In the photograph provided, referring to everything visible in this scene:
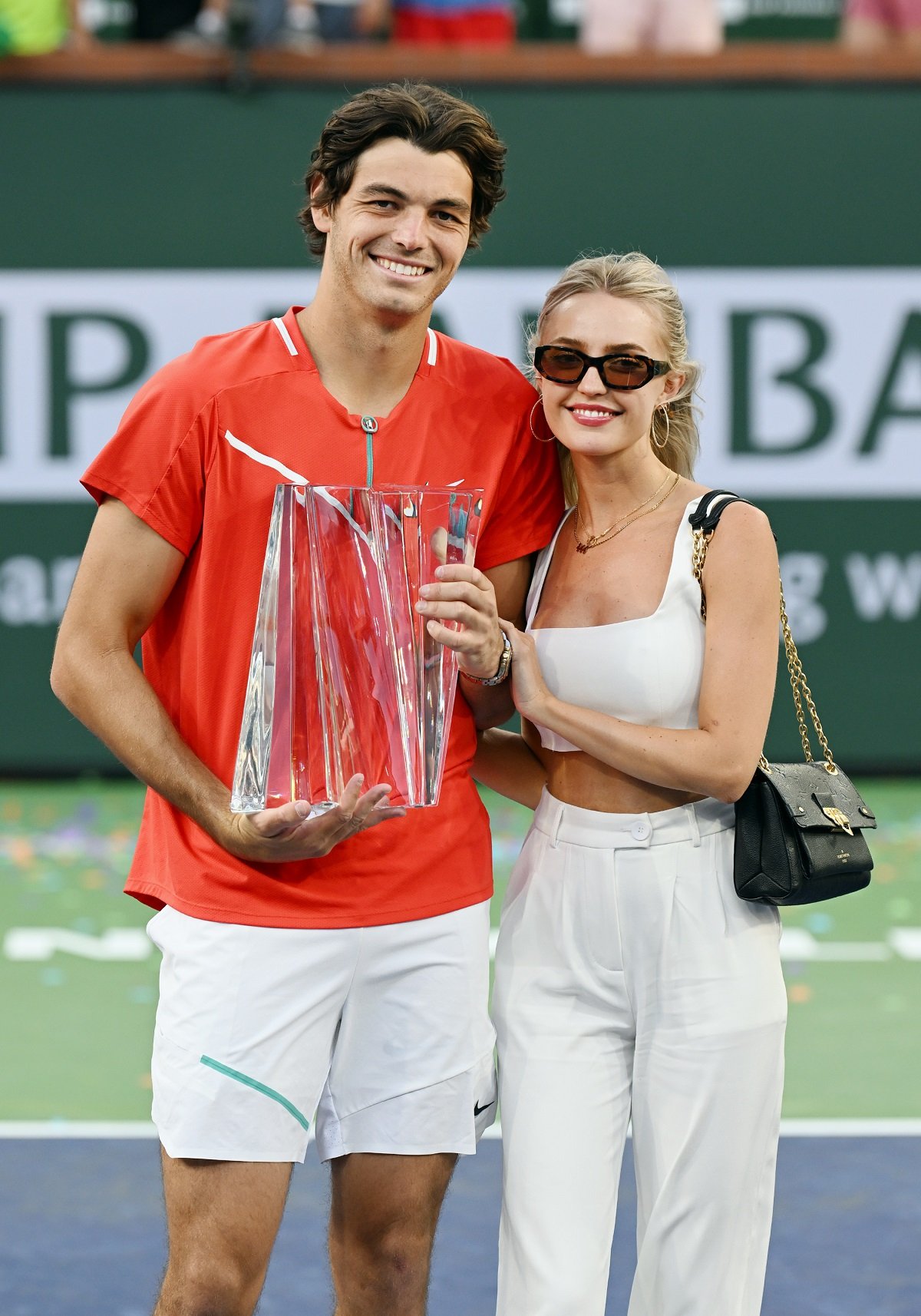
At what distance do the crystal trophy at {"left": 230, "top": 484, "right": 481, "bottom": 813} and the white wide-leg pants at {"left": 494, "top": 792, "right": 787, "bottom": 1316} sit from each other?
35 cm

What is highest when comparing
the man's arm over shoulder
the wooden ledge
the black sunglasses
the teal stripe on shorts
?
the wooden ledge

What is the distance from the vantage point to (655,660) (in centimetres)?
266

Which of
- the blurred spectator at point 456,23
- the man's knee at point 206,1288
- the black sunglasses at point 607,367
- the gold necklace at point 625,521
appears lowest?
the man's knee at point 206,1288

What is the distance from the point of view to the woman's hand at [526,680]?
263cm

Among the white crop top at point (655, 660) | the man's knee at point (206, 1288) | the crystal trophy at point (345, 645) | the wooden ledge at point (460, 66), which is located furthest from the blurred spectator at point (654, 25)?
the man's knee at point (206, 1288)

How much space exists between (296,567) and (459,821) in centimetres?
54

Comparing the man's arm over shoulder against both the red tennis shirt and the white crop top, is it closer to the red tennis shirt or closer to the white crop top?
the red tennis shirt

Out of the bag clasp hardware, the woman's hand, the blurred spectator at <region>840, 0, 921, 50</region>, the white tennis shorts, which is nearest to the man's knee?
the white tennis shorts

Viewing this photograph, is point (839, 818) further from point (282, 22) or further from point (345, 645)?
point (282, 22)

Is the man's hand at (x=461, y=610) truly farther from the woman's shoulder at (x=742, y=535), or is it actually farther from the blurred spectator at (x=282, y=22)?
the blurred spectator at (x=282, y=22)

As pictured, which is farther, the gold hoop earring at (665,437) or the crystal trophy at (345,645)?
the gold hoop earring at (665,437)

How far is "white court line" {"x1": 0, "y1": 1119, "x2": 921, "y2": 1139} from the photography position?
14.0 ft

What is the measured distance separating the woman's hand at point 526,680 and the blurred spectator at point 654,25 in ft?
18.4

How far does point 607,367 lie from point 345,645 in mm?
623
